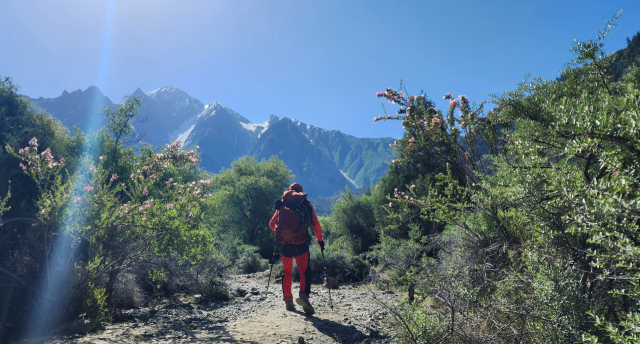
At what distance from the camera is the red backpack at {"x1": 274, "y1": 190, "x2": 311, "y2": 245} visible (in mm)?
6020

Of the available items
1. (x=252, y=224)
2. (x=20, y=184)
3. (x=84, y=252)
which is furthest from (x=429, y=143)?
(x=252, y=224)

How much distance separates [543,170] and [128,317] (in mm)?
7500

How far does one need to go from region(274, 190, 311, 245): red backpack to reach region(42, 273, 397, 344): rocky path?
4.69ft

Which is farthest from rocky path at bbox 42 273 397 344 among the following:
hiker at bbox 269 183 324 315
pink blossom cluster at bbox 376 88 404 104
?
pink blossom cluster at bbox 376 88 404 104

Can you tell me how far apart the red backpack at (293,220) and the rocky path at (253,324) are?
1.43 meters

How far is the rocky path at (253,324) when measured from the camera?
4395 millimetres

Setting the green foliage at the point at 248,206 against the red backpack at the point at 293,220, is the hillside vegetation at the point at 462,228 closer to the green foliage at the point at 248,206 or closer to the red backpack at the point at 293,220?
the red backpack at the point at 293,220

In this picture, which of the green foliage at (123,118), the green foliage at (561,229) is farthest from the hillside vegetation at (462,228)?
the green foliage at (123,118)

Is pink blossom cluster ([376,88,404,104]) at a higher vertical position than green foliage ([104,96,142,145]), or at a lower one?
lower

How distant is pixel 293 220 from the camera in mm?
6086

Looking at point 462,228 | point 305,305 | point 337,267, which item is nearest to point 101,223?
point 305,305

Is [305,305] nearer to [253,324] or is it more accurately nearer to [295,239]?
[253,324]

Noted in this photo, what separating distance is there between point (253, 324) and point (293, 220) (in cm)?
198

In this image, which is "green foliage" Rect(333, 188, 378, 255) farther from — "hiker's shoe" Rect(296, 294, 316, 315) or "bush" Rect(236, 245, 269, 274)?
"hiker's shoe" Rect(296, 294, 316, 315)
